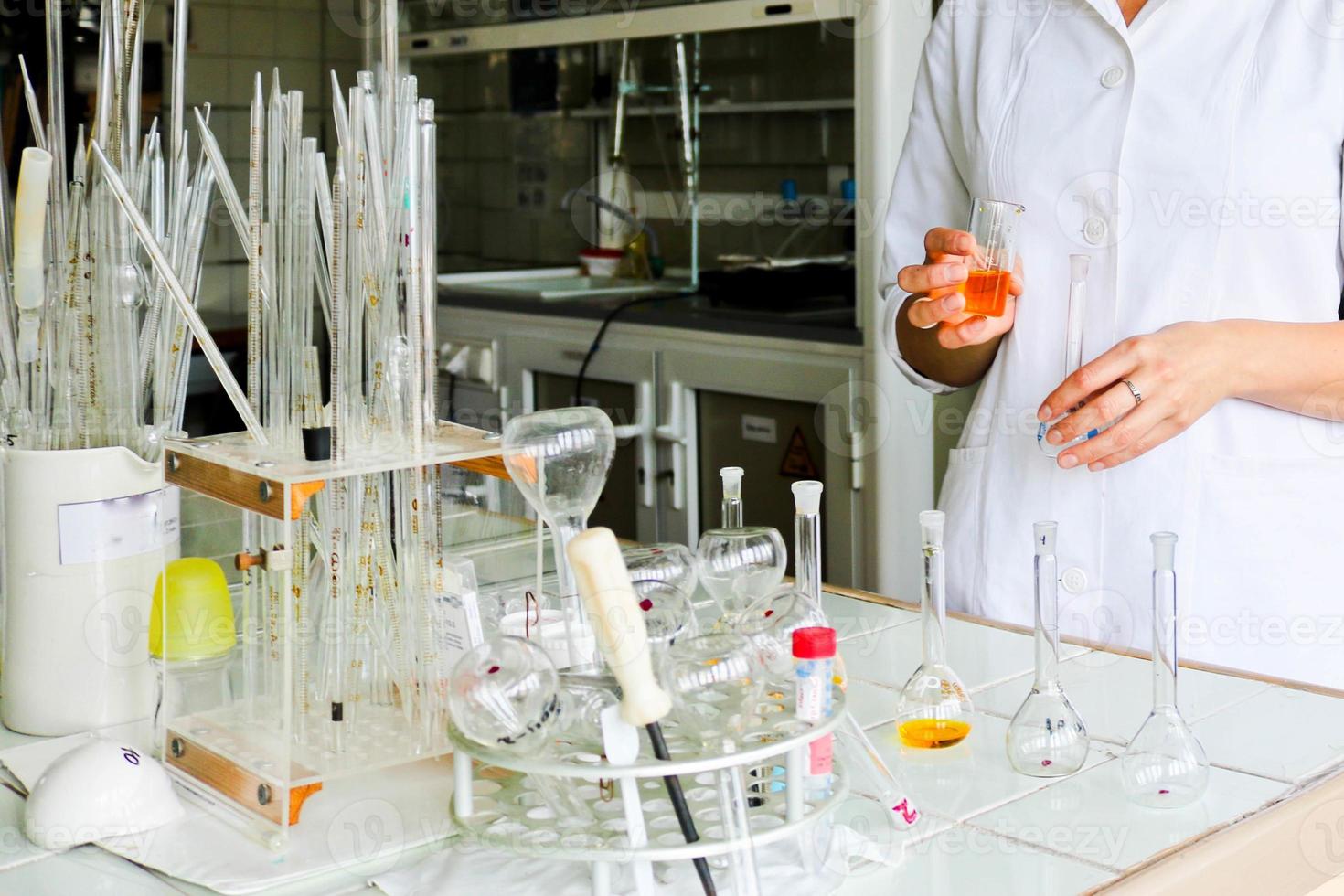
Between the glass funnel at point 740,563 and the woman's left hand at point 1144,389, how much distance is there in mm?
406

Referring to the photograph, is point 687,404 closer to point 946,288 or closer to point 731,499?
point 946,288

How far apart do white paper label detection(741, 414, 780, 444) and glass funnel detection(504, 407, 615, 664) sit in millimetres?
1877

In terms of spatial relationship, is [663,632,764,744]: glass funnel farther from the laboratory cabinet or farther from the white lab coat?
the laboratory cabinet

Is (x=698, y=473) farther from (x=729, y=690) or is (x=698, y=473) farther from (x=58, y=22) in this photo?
(x=729, y=690)

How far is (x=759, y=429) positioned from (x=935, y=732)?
177cm

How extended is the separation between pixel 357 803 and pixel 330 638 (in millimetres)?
112

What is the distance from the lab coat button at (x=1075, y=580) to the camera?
1.48 meters

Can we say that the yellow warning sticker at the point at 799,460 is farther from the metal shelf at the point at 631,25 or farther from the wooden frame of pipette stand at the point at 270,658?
the wooden frame of pipette stand at the point at 270,658

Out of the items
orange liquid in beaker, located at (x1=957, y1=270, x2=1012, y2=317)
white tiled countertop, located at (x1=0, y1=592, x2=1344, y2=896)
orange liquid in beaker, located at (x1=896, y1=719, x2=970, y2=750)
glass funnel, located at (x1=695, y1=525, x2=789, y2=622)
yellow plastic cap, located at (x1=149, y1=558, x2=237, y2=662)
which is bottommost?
white tiled countertop, located at (x1=0, y1=592, x2=1344, y2=896)

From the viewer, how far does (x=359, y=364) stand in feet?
3.18

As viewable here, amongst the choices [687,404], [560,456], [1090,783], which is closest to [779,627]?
[560,456]

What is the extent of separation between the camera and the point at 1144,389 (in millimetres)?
1248

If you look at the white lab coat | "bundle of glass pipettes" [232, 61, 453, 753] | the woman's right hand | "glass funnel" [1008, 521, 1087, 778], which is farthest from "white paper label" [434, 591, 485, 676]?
the white lab coat

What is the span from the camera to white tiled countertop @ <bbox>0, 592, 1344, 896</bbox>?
83 centimetres
